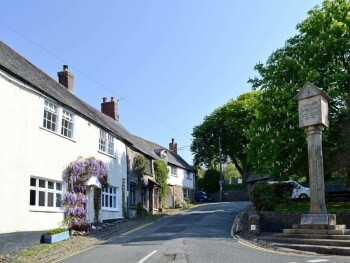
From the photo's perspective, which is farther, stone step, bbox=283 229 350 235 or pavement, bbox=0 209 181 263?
stone step, bbox=283 229 350 235

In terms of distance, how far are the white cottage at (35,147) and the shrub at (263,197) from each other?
846 centimetres

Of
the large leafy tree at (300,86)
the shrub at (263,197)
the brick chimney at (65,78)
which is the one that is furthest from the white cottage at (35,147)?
the large leafy tree at (300,86)

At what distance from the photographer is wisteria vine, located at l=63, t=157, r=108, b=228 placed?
18503 millimetres

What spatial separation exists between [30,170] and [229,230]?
32.8 ft

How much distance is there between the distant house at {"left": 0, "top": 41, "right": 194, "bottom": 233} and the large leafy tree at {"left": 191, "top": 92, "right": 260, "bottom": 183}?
33948 mm

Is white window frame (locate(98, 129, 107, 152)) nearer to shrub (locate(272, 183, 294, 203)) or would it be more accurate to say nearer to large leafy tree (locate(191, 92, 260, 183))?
shrub (locate(272, 183, 294, 203))

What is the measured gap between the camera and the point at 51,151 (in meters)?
17.5

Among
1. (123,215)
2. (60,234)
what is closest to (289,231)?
(60,234)

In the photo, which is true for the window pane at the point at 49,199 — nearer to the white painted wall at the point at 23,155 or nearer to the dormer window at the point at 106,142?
the white painted wall at the point at 23,155

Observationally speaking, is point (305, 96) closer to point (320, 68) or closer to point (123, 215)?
point (320, 68)

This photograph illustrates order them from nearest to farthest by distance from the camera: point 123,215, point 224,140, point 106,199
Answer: point 106,199, point 123,215, point 224,140

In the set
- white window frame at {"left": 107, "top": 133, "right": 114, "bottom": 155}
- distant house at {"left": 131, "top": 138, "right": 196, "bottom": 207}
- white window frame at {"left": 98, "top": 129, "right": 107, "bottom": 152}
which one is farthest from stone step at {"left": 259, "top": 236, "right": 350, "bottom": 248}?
distant house at {"left": 131, "top": 138, "right": 196, "bottom": 207}

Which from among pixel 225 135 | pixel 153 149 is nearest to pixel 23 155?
pixel 153 149

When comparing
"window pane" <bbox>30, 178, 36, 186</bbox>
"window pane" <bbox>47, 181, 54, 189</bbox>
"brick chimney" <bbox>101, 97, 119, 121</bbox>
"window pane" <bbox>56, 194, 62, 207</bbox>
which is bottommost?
"window pane" <bbox>56, 194, 62, 207</bbox>
